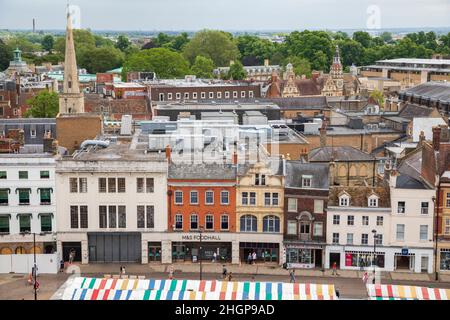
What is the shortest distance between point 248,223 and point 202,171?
298 cm

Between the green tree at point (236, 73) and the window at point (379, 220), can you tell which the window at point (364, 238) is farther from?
the green tree at point (236, 73)

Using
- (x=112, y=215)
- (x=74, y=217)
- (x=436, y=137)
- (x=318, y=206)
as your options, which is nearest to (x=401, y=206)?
(x=436, y=137)

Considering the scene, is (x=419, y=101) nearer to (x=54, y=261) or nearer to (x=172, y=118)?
(x=172, y=118)

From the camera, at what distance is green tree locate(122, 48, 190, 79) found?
94.7 m

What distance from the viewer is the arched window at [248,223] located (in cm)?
3033

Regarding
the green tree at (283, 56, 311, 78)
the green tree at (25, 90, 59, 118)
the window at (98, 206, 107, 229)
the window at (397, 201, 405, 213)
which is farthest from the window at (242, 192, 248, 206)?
the green tree at (283, 56, 311, 78)

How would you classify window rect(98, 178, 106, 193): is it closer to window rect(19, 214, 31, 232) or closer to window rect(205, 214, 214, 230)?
window rect(19, 214, 31, 232)

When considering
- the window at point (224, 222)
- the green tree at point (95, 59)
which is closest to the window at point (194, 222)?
the window at point (224, 222)

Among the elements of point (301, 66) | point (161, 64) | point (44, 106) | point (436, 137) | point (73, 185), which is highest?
point (161, 64)

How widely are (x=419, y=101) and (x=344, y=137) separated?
821 inches

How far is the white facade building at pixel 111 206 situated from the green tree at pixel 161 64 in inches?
2546

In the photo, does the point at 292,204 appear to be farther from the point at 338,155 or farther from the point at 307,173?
the point at 338,155

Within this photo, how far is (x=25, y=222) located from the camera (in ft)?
99.1

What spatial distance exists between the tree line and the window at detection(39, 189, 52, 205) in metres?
64.2
